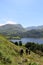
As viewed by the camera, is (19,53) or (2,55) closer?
(2,55)

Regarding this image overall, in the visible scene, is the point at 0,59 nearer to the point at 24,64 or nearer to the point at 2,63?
the point at 2,63

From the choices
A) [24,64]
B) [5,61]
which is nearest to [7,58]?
[5,61]

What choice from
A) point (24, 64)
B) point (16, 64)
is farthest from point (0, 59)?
point (24, 64)

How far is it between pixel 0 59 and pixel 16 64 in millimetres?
2451

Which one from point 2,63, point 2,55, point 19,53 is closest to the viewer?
point 2,63

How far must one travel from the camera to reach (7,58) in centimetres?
2303

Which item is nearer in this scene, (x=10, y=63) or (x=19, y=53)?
(x=10, y=63)

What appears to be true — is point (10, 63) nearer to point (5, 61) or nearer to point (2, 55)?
point (5, 61)

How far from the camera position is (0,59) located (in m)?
22.9

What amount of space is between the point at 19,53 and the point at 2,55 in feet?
25.5

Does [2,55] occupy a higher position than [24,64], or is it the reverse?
[2,55]

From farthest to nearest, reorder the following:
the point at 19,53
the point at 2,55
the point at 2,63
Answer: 1. the point at 19,53
2. the point at 2,55
3. the point at 2,63

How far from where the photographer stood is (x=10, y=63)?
22.5 meters

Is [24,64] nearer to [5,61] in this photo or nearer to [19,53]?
[5,61]
